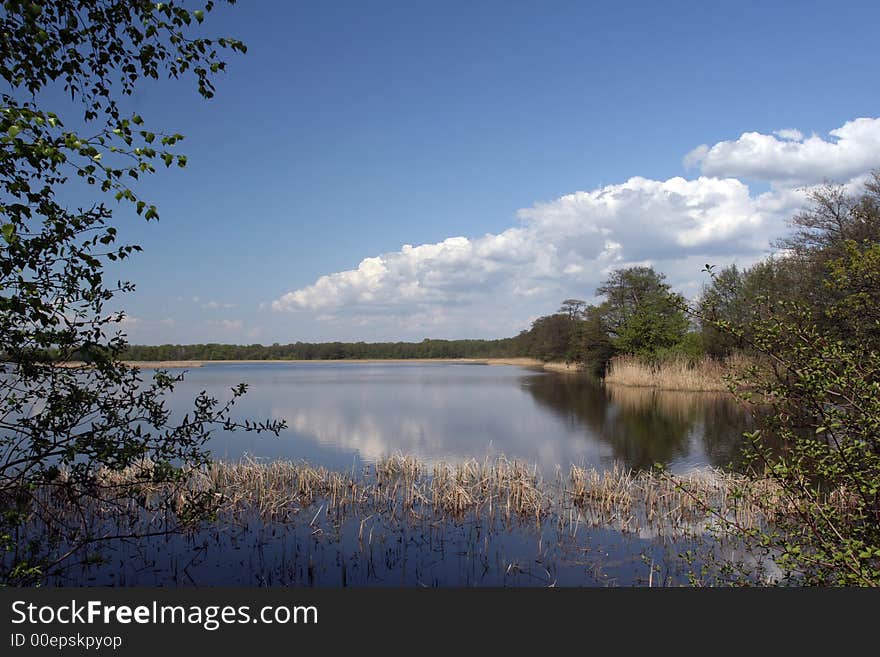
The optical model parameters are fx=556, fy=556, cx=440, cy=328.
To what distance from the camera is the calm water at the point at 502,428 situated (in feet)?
59.7

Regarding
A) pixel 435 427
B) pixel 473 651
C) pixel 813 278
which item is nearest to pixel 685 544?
pixel 473 651

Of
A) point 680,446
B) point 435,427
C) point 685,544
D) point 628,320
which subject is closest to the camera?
point 685,544

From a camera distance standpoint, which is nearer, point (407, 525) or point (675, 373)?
point (407, 525)

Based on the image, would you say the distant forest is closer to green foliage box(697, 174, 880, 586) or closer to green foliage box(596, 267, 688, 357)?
green foliage box(596, 267, 688, 357)

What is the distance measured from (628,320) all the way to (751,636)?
177 ft

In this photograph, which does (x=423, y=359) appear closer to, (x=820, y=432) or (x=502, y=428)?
(x=502, y=428)

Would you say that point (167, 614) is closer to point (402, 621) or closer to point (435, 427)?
point (402, 621)

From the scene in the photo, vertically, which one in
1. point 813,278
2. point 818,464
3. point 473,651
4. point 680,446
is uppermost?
point 813,278

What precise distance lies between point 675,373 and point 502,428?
1982 centimetres

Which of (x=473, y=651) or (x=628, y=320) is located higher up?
(x=628, y=320)

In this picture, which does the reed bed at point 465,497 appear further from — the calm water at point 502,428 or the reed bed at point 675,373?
the reed bed at point 675,373

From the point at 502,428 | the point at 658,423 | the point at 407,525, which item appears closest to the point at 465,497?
the point at 407,525

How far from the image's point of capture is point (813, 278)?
862 inches

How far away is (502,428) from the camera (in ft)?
80.1
